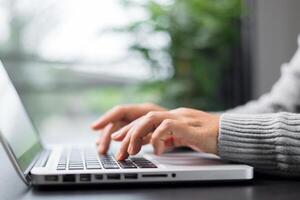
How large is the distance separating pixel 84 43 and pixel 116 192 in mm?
1237

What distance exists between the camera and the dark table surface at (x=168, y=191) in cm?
54

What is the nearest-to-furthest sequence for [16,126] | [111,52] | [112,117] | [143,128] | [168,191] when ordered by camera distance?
[168,191] → [143,128] → [16,126] → [112,117] → [111,52]

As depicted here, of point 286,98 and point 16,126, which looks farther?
point 286,98

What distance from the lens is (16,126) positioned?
0.78 m

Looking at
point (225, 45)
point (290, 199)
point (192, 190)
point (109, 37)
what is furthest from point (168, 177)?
point (225, 45)

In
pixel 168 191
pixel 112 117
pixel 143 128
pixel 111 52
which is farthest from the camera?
pixel 111 52

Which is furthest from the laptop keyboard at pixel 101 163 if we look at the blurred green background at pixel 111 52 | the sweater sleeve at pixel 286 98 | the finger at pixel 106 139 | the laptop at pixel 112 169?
the blurred green background at pixel 111 52

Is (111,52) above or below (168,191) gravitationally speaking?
above

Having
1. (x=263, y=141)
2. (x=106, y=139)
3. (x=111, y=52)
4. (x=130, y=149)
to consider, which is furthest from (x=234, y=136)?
(x=111, y=52)

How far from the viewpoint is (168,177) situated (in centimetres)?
59

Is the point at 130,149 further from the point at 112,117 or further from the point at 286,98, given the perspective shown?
the point at 286,98

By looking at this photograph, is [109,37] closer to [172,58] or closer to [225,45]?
[172,58]

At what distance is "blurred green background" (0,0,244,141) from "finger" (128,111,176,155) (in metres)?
1.10

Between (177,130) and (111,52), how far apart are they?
1144mm
